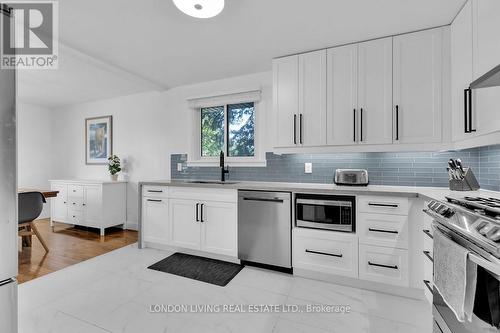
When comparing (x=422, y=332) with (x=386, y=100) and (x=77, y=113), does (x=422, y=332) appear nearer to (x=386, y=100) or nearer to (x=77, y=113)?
(x=386, y=100)

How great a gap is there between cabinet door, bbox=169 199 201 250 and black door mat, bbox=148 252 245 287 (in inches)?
6.7

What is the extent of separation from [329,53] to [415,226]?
190 centimetres

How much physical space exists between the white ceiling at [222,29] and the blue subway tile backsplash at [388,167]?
1.21m

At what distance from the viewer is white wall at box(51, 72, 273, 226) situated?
11.5 ft

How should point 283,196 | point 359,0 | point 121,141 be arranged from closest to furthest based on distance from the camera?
point 359,0, point 283,196, point 121,141

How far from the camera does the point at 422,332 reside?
167 centimetres

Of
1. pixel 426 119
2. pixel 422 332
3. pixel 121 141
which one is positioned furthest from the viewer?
pixel 121 141

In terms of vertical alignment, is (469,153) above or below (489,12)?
below

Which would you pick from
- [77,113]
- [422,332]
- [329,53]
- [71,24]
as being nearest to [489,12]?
[329,53]

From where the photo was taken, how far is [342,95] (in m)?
2.52

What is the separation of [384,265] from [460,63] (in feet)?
5.95

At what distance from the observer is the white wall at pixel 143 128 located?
351cm

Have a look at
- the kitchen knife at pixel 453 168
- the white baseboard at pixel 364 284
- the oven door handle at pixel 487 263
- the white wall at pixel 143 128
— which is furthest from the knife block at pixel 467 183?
the white wall at pixel 143 128

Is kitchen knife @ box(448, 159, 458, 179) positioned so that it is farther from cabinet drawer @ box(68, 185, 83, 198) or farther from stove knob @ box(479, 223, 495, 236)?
cabinet drawer @ box(68, 185, 83, 198)
